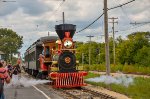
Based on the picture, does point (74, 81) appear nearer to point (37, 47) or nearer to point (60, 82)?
point (60, 82)

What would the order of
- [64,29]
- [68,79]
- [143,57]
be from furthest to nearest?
[143,57] → [68,79] → [64,29]

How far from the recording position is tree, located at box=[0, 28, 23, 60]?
126312mm

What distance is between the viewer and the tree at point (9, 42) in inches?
4973

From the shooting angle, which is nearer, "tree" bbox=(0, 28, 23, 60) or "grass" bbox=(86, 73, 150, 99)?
"grass" bbox=(86, 73, 150, 99)

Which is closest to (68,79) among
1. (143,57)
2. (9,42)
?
(143,57)

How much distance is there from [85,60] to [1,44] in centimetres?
2495

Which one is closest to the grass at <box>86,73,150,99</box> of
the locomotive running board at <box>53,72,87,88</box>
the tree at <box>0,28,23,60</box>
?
the locomotive running board at <box>53,72,87,88</box>

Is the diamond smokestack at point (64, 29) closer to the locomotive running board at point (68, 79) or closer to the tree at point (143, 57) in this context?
the locomotive running board at point (68, 79)

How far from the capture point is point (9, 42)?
130625 millimetres

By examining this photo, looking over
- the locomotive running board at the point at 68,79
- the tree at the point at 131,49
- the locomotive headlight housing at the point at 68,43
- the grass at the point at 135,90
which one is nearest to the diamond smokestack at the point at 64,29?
the locomotive headlight housing at the point at 68,43

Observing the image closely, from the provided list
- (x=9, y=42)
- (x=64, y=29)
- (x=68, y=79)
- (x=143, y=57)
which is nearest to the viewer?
(x=64, y=29)

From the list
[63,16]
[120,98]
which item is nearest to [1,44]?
[63,16]

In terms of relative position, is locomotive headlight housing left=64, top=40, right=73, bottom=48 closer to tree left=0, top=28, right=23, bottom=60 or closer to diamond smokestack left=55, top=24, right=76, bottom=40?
diamond smokestack left=55, top=24, right=76, bottom=40

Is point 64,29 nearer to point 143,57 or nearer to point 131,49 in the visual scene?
point 143,57
